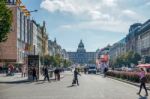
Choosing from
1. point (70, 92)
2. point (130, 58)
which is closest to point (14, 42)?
point (130, 58)

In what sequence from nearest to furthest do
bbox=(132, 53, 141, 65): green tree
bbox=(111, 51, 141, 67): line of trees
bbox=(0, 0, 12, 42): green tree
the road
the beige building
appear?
1. the road
2. bbox=(0, 0, 12, 42): green tree
3. the beige building
4. bbox=(132, 53, 141, 65): green tree
5. bbox=(111, 51, 141, 67): line of trees

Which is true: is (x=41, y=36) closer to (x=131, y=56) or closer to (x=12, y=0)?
(x=131, y=56)

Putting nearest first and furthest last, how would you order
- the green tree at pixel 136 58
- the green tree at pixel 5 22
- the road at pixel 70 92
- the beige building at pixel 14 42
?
the road at pixel 70 92 < the green tree at pixel 5 22 < the beige building at pixel 14 42 < the green tree at pixel 136 58

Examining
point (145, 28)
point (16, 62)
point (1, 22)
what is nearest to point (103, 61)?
point (16, 62)

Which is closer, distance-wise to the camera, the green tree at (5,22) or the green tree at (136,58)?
the green tree at (5,22)

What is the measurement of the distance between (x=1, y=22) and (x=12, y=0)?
76090 millimetres

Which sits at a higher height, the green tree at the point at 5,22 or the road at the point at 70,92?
the green tree at the point at 5,22

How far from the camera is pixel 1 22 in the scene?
44.6 metres

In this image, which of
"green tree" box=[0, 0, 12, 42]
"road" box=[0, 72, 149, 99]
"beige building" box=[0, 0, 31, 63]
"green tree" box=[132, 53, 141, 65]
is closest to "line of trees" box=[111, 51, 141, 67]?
"green tree" box=[132, 53, 141, 65]

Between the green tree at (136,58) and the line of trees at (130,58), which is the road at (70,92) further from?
the line of trees at (130,58)

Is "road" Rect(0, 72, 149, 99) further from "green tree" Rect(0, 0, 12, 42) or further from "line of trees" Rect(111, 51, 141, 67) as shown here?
"line of trees" Rect(111, 51, 141, 67)

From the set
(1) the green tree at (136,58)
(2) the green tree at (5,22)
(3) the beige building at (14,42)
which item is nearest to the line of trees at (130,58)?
(1) the green tree at (136,58)

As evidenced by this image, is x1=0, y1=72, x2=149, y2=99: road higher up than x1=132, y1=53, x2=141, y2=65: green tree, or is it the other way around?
x1=132, y1=53, x2=141, y2=65: green tree

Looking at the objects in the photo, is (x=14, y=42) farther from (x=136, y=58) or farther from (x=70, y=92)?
(x=70, y=92)
